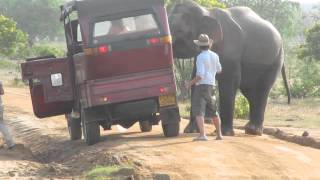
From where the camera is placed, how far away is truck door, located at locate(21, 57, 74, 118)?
1188cm

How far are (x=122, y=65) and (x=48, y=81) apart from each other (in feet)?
5.02

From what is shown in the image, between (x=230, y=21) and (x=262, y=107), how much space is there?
83.9 inches

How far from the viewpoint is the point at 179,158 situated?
933 cm

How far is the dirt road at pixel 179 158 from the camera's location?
895 cm

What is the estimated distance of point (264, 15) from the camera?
202 ft

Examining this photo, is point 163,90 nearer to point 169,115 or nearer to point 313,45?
point 169,115

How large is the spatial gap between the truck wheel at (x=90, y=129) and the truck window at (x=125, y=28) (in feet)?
4.38

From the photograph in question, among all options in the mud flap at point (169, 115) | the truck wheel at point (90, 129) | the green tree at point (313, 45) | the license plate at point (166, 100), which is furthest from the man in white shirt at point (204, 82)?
the green tree at point (313, 45)

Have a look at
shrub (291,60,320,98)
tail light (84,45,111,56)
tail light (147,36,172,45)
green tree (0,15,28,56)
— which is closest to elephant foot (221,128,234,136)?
tail light (147,36,172,45)

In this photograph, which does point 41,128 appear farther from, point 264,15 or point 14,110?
point 264,15

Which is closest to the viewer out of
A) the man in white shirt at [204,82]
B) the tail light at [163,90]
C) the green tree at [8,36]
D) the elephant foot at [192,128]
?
the man in white shirt at [204,82]

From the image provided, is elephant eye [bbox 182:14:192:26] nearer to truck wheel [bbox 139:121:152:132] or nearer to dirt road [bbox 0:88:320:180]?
truck wheel [bbox 139:121:152:132]

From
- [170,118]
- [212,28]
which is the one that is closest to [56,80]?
[170,118]

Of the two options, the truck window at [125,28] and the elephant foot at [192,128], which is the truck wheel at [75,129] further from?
the truck window at [125,28]
